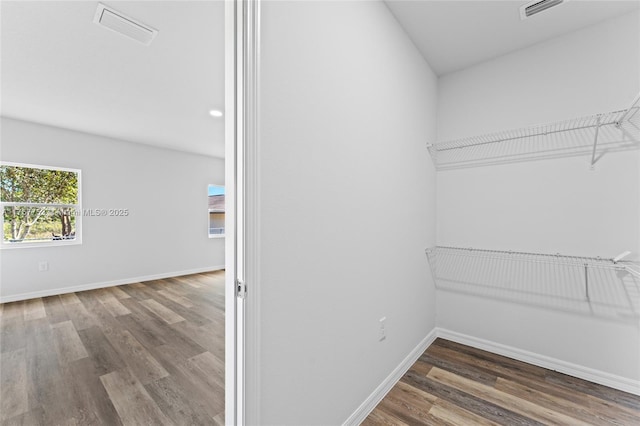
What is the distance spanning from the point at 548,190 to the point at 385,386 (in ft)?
6.37

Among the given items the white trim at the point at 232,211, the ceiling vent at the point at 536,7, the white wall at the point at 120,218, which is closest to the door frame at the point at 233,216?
the white trim at the point at 232,211

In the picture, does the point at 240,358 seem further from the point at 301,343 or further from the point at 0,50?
the point at 0,50

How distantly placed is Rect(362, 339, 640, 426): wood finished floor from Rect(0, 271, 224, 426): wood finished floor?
119cm

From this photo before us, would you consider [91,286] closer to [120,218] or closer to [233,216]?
[120,218]

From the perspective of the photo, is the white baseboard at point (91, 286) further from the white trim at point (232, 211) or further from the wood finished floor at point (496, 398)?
→ the wood finished floor at point (496, 398)

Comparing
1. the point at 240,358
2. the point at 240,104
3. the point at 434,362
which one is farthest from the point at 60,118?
the point at 434,362

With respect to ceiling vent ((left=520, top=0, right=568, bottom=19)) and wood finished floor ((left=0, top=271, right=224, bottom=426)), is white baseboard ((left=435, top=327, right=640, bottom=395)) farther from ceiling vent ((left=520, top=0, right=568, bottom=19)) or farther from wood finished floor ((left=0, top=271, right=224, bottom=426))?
ceiling vent ((left=520, top=0, right=568, bottom=19))

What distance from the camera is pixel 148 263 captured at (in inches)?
201

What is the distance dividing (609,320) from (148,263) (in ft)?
20.0

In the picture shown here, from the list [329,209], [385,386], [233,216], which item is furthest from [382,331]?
[233,216]

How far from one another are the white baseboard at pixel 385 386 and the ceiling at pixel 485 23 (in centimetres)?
248

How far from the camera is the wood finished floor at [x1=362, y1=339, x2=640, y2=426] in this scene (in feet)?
5.27

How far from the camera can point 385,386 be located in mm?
1826

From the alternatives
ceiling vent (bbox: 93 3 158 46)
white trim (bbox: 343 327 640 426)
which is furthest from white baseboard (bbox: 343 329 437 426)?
ceiling vent (bbox: 93 3 158 46)
